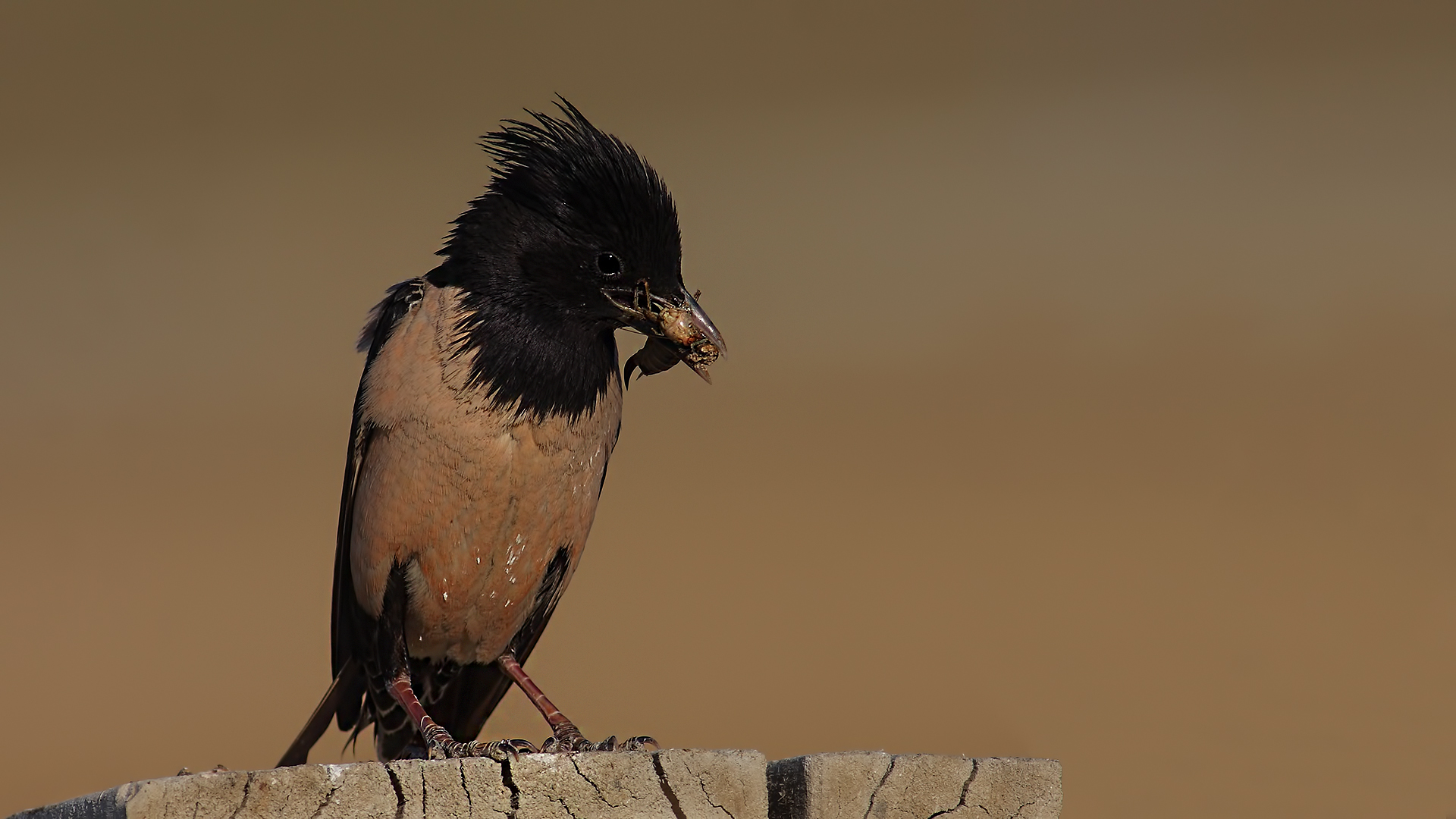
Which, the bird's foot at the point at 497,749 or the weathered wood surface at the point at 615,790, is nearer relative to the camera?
the weathered wood surface at the point at 615,790

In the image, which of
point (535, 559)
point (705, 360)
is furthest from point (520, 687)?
point (705, 360)

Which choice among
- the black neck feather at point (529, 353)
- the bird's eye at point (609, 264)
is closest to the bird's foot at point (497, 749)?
the black neck feather at point (529, 353)

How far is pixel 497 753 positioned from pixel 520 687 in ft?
4.81

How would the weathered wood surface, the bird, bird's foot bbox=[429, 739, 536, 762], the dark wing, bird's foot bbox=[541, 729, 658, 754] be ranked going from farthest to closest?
the dark wing, the bird, bird's foot bbox=[541, 729, 658, 754], bird's foot bbox=[429, 739, 536, 762], the weathered wood surface

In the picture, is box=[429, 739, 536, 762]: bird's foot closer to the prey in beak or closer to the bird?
the bird

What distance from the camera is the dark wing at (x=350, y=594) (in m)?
3.98

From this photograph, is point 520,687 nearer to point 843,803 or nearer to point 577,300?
point 577,300

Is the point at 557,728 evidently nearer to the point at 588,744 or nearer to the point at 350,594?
the point at 588,744

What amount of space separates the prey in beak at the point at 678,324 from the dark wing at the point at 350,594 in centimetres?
64

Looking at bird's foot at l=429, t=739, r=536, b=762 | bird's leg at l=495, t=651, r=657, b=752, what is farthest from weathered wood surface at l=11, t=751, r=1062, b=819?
bird's leg at l=495, t=651, r=657, b=752

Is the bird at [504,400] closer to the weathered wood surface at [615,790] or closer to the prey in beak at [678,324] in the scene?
the prey in beak at [678,324]

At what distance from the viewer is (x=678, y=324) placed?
379cm

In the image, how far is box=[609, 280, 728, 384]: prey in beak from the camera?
3.77 metres

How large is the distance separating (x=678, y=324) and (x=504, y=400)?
0.50m
